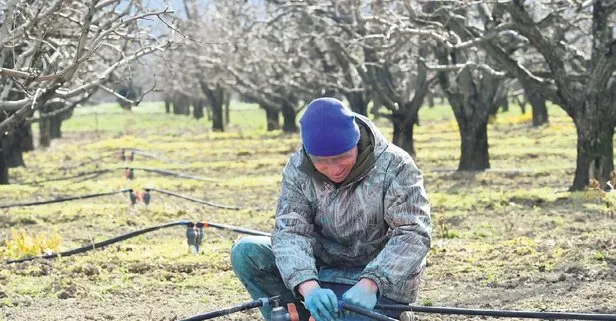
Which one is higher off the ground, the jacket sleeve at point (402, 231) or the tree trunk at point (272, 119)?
the jacket sleeve at point (402, 231)

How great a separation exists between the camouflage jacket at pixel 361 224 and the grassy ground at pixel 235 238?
5.80ft

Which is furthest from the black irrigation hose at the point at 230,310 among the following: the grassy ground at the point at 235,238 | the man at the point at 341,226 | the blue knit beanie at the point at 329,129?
the grassy ground at the point at 235,238

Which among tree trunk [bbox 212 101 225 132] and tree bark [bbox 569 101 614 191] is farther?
tree trunk [bbox 212 101 225 132]

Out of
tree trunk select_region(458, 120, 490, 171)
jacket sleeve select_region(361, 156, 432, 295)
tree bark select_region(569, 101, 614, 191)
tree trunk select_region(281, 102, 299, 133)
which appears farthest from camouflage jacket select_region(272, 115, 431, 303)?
tree trunk select_region(281, 102, 299, 133)

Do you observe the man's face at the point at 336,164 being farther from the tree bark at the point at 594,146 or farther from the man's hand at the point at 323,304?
the tree bark at the point at 594,146

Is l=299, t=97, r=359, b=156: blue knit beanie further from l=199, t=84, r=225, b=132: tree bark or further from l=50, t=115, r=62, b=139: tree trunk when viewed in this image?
l=199, t=84, r=225, b=132: tree bark

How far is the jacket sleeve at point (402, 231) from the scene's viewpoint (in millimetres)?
4660

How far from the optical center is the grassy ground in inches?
293

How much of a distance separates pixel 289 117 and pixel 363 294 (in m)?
36.3

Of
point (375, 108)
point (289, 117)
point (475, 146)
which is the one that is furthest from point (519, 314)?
point (289, 117)

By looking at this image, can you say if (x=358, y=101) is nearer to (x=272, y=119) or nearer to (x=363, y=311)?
(x=272, y=119)

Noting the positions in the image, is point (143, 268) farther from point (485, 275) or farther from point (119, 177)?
point (119, 177)

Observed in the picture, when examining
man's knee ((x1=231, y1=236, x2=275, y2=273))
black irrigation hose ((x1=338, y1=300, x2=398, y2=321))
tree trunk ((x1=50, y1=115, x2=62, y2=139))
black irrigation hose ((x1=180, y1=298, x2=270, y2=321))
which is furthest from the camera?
tree trunk ((x1=50, y1=115, x2=62, y2=139))

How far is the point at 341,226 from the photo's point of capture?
4953 millimetres
